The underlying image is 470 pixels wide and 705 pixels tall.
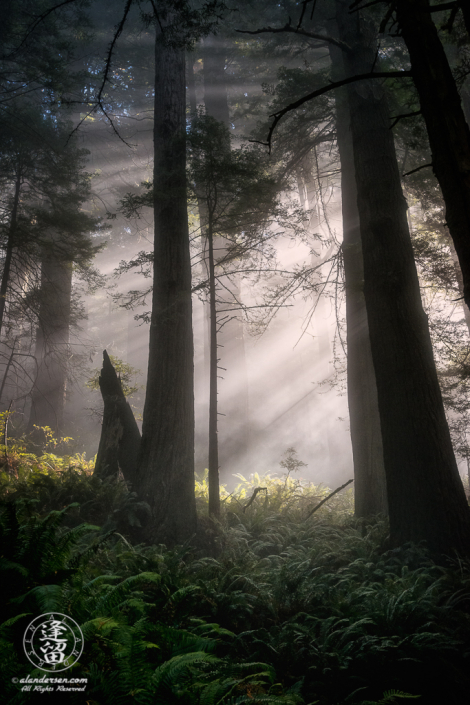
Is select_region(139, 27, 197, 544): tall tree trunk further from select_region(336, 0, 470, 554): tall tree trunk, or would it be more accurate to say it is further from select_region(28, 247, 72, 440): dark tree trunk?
select_region(28, 247, 72, 440): dark tree trunk

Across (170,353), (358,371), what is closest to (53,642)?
(170,353)

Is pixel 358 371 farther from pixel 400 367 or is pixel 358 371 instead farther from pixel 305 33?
pixel 305 33

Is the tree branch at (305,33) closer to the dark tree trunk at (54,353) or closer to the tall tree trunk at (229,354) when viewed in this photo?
the tall tree trunk at (229,354)

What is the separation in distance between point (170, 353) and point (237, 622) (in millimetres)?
4349

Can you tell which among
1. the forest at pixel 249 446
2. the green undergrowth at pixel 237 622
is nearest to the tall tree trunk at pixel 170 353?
the forest at pixel 249 446

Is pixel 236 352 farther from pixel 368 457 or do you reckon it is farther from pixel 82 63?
pixel 82 63

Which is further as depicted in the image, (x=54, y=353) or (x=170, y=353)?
(x=54, y=353)

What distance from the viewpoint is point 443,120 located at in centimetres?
220

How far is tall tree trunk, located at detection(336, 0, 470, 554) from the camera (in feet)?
14.7

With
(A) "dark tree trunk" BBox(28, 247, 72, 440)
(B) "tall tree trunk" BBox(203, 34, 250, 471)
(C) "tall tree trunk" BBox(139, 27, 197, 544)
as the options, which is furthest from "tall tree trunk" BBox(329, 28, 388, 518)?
(A) "dark tree trunk" BBox(28, 247, 72, 440)

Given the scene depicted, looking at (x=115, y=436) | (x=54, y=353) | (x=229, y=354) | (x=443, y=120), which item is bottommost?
(x=115, y=436)

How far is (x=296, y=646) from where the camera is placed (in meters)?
2.89

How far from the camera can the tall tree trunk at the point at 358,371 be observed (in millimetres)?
7375

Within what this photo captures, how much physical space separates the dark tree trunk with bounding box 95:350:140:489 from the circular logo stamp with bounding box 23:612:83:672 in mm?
5417
